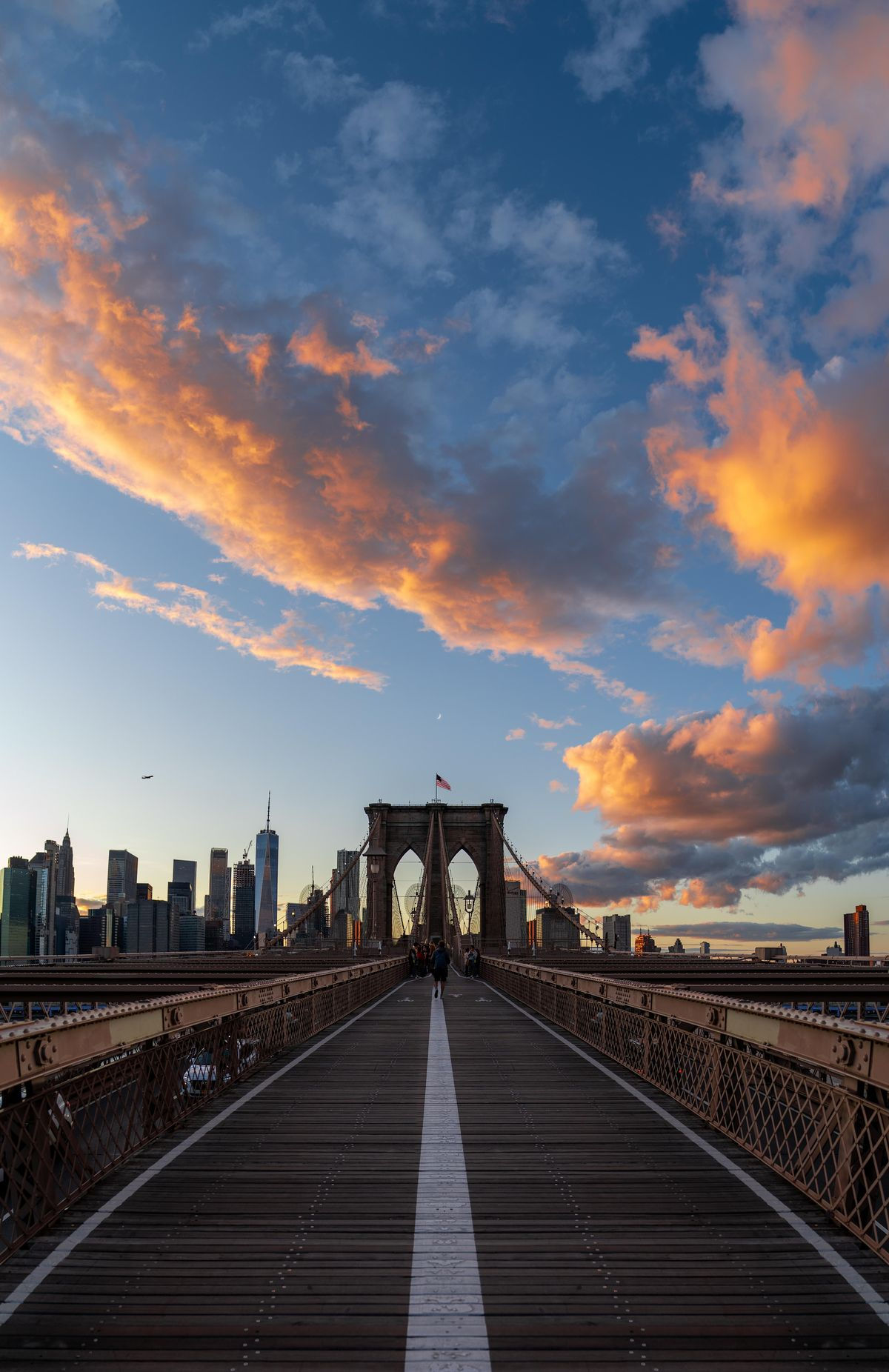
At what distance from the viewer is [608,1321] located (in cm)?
540

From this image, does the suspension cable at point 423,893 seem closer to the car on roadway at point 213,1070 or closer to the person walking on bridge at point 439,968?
the person walking on bridge at point 439,968

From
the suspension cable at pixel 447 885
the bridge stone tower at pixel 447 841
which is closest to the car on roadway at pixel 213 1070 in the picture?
the suspension cable at pixel 447 885

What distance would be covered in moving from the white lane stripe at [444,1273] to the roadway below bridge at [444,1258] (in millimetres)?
19

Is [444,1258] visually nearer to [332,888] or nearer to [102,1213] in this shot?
[102,1213]

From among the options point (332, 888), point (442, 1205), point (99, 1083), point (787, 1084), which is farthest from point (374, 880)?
point (442, 1205)

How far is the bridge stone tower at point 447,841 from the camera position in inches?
4158

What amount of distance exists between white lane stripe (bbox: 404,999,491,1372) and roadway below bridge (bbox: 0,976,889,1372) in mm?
19

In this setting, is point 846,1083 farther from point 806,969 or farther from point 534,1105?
point 806,969

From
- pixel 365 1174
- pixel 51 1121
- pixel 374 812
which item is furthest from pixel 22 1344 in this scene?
pixel 374 812

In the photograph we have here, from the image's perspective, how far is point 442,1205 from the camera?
7.48 metres

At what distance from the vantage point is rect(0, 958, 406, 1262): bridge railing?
6539 mm

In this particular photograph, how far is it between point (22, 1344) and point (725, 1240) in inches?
176

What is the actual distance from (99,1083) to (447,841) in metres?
101

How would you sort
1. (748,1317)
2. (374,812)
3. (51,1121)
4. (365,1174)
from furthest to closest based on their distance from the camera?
1. (374,812)
2. (365,1174)
3. (51,1121)
4. (748,1317)
